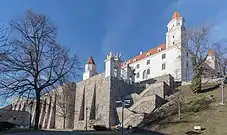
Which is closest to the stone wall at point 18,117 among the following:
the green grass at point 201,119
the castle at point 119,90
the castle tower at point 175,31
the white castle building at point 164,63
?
the castle at point 119,90

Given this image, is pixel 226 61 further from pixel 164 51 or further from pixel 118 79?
pixel 164 51

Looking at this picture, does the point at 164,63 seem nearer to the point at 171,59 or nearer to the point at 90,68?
the point at 171,59

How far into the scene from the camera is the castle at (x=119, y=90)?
1545 inches

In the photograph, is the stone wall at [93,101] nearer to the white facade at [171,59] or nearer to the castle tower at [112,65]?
the castle tower at [112,65]

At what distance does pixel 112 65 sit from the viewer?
50.5 m

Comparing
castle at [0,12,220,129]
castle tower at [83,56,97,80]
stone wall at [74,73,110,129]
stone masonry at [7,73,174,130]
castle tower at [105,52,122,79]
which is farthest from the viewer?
castle tower at [83,56,97,80]

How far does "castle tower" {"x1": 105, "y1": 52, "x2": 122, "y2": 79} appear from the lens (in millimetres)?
49969

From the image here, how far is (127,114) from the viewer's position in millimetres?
36062

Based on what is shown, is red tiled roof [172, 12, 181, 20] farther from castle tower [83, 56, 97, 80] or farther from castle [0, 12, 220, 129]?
castle tower [83, 56, 97, 80]

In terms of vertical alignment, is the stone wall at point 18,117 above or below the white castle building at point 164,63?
below

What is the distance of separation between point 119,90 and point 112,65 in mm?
5042

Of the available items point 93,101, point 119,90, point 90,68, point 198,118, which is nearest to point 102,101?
point 93,101

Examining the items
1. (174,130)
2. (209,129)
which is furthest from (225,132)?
(174,130)

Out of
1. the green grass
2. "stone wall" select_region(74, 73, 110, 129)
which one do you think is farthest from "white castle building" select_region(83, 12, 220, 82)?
the green grass
